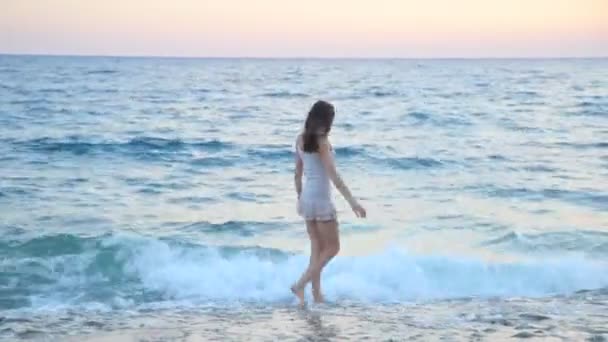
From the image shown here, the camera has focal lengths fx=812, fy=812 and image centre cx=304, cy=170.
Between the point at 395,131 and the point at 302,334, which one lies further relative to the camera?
the point at 395,131

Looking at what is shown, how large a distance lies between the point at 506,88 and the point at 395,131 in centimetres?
1934

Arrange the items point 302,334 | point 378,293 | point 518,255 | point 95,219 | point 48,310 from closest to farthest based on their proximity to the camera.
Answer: point 302,334
point 48,310
point 378,293
point 518,255
point 95,219

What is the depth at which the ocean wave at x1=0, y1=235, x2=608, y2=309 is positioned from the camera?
28.3 ft

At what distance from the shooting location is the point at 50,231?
1115 centimetres

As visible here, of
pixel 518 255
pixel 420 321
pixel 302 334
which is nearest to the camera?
pixel 302 334

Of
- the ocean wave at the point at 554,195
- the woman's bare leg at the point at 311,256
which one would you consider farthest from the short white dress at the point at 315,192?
the ocean wave at the point at 554,195

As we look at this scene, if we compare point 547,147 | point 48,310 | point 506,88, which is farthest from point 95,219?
point 506,88

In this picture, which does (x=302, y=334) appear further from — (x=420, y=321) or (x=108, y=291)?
(x=108, y=291)

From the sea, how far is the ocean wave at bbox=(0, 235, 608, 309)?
0.11 feet

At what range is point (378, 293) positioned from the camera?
865 centimetres

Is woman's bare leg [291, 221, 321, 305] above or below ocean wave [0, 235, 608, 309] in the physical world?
above

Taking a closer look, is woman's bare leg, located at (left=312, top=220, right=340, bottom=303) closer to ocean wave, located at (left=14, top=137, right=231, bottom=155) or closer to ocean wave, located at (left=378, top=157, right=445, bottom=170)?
ocean wave, located at (left=378, top=157, right=445, bottom=170)

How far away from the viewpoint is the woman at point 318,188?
6582mm

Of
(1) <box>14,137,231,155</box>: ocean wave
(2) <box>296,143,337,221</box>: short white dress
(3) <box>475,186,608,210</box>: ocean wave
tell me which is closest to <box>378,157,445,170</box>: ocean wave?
(3) <box>475,186,608,210</box>: ocean wave
